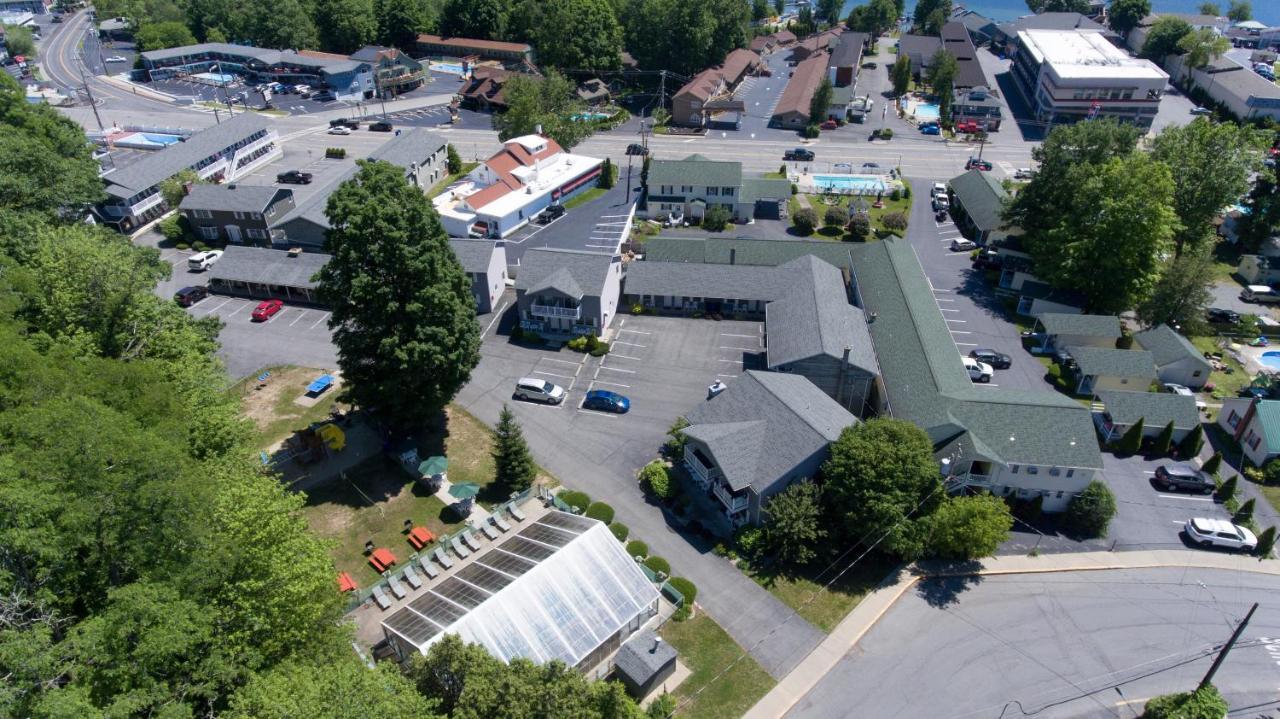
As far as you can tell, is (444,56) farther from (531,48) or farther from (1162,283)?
(1162,283)

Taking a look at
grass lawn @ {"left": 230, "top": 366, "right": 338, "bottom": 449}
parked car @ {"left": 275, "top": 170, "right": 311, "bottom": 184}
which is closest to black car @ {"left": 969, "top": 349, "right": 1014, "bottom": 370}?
grass lawn @ {"left": 230, "top": 366, "right": 338, "bottom": 449}

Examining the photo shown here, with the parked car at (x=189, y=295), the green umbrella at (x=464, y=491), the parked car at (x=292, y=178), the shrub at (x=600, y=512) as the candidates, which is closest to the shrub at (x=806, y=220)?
the shrub at (x=600, y=512)

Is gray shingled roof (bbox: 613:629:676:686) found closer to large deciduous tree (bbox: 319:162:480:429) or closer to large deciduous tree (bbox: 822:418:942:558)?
large deciduous tree (bbox: 822:418:942:558)

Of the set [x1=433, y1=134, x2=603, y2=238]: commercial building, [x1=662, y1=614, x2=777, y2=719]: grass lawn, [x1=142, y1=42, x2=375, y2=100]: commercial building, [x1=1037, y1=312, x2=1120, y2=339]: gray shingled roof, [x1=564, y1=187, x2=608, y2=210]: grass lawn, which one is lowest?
[x1=662, y1=614, x2=777, y2=719]: grass lawn

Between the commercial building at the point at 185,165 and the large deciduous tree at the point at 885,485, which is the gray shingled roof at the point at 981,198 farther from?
the commercial building at the point at 185,165

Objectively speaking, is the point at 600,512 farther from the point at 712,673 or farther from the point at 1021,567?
the point at 1021,567

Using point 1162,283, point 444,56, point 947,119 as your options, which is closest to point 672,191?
point 1162,283
